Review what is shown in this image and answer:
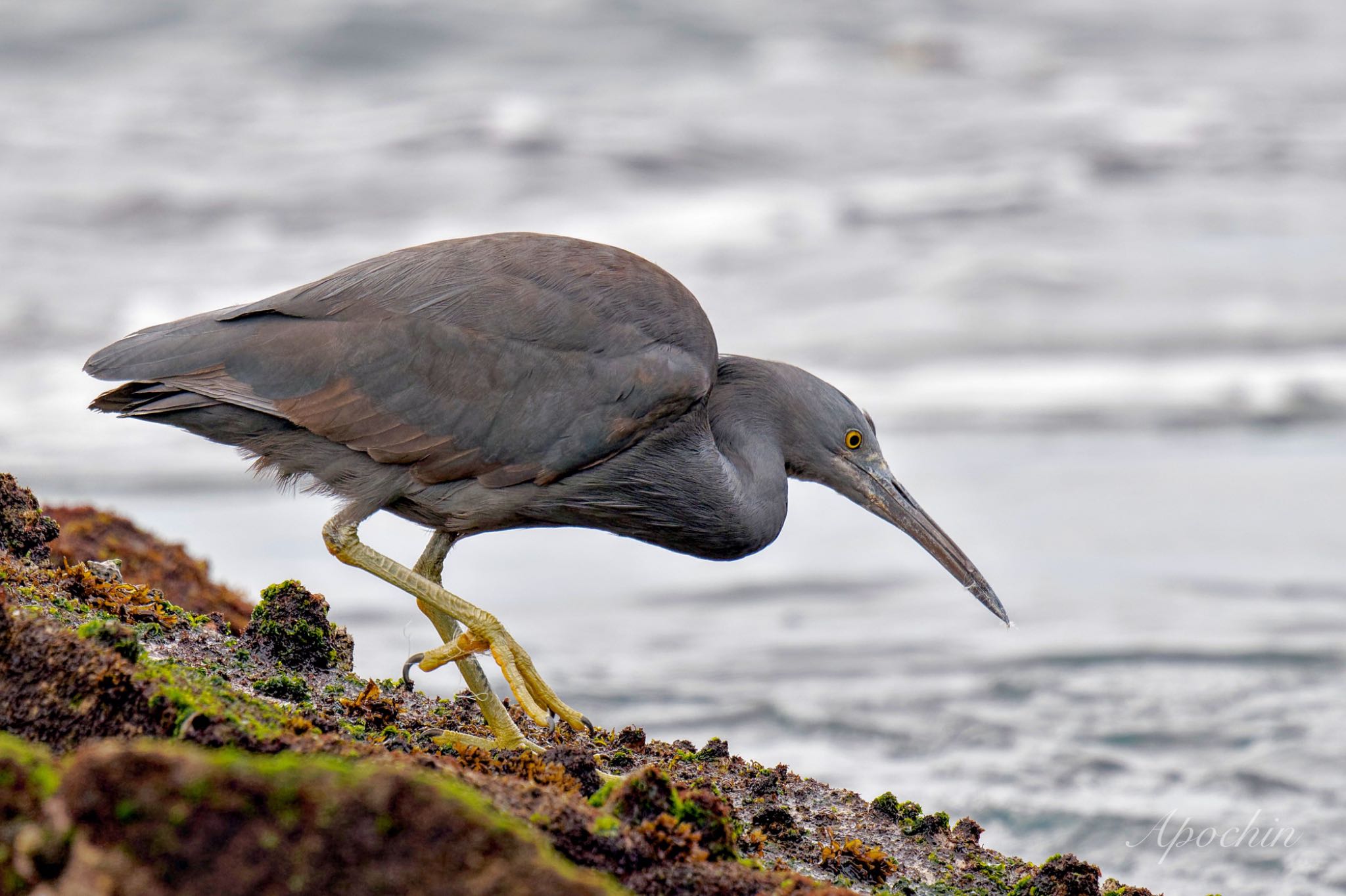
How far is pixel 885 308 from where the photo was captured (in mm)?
14227

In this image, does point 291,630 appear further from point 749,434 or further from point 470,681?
point 749,434

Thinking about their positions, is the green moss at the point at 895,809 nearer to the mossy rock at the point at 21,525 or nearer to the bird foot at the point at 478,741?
the bird foot at the point at 478,741

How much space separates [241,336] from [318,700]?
140cm

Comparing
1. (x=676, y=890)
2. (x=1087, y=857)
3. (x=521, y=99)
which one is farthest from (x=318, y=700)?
(x=521, y=99)

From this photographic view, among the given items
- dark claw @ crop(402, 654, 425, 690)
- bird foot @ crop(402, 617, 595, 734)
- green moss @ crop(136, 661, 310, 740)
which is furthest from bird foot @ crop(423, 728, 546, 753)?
green moss @ crop(136, 661, 310, 740)

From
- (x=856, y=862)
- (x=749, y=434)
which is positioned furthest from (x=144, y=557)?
(x=856, y=862)

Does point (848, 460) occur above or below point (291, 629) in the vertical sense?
above

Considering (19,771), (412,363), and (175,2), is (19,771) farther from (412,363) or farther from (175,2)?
(175,2)

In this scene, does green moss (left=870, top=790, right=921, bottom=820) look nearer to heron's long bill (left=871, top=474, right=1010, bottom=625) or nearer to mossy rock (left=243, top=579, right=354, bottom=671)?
heron's long bill (left=871, top=474, right=1010, bottom=625)

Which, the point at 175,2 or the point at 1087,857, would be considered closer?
the point at 1087,857

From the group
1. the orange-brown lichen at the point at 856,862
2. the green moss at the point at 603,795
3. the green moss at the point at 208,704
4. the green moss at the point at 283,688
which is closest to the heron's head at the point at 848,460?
the orange-brown lichen at the point at 856,862

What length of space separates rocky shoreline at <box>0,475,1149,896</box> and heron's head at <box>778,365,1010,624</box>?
139 centimetres

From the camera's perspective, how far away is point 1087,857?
224 inches

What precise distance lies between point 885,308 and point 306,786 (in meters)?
12.6
